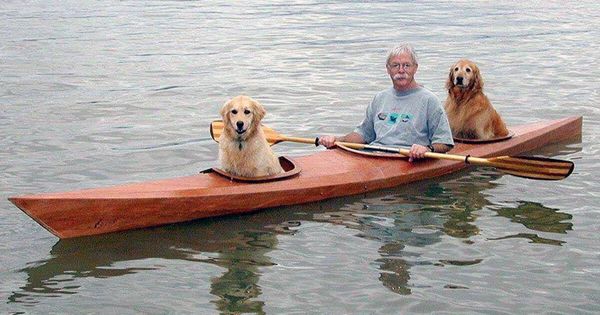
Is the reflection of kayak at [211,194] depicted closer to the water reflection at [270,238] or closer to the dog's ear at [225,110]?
the water reflection at [270,238]

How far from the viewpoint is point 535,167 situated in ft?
30.6

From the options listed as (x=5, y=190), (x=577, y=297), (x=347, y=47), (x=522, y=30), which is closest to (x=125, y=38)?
(x=347, y=47)

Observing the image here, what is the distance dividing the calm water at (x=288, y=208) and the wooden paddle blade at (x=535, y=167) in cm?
26

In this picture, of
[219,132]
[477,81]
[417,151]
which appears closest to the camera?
[417,151]

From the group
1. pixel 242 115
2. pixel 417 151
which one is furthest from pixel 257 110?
pixel 417 151

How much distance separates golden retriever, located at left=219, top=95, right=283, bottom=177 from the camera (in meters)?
Answer: 8.50

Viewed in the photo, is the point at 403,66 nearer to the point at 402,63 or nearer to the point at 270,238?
the point at 402,63

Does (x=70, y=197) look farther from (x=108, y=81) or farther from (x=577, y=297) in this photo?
(x=108, y=81)

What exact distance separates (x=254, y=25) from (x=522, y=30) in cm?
656

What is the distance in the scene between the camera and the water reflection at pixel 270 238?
745cm

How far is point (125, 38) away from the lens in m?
24.1

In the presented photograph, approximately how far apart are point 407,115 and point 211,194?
210cm

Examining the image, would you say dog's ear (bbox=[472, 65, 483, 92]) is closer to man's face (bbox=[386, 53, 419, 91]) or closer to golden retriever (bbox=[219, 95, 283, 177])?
man's face (bbox=[386, 53, 419, 91])

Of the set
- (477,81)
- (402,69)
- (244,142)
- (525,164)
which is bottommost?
(525,164)
